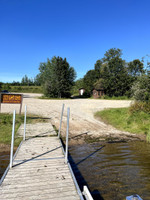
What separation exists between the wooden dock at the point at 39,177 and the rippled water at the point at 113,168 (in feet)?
2.59

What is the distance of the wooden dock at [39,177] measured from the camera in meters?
3.77

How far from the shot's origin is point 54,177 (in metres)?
4.62

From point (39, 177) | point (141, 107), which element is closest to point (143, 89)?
point (141, 107)

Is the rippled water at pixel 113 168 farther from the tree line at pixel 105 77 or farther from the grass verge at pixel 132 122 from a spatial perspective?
the tree line at pixel 105 77

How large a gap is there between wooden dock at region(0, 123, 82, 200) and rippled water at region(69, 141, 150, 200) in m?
0.79

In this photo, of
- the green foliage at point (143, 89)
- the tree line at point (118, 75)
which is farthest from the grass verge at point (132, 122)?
the tree line at point (118, 75)

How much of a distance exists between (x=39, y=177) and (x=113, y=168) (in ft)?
9.33

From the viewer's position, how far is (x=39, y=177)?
4.61m

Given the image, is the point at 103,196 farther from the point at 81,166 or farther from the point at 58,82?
the point at 58,82

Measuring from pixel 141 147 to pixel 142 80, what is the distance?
348 inches

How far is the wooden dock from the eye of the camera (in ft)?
12.4

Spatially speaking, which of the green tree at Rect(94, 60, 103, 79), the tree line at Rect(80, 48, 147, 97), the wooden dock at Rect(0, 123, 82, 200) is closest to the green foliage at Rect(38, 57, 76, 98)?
the tree line at Rect(80, 48, 147, 97)

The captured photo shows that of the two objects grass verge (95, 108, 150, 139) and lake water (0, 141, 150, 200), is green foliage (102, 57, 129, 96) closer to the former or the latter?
grass verge (95, 108, 150, 139)

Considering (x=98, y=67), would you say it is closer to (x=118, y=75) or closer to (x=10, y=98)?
(x=118, y=75)
